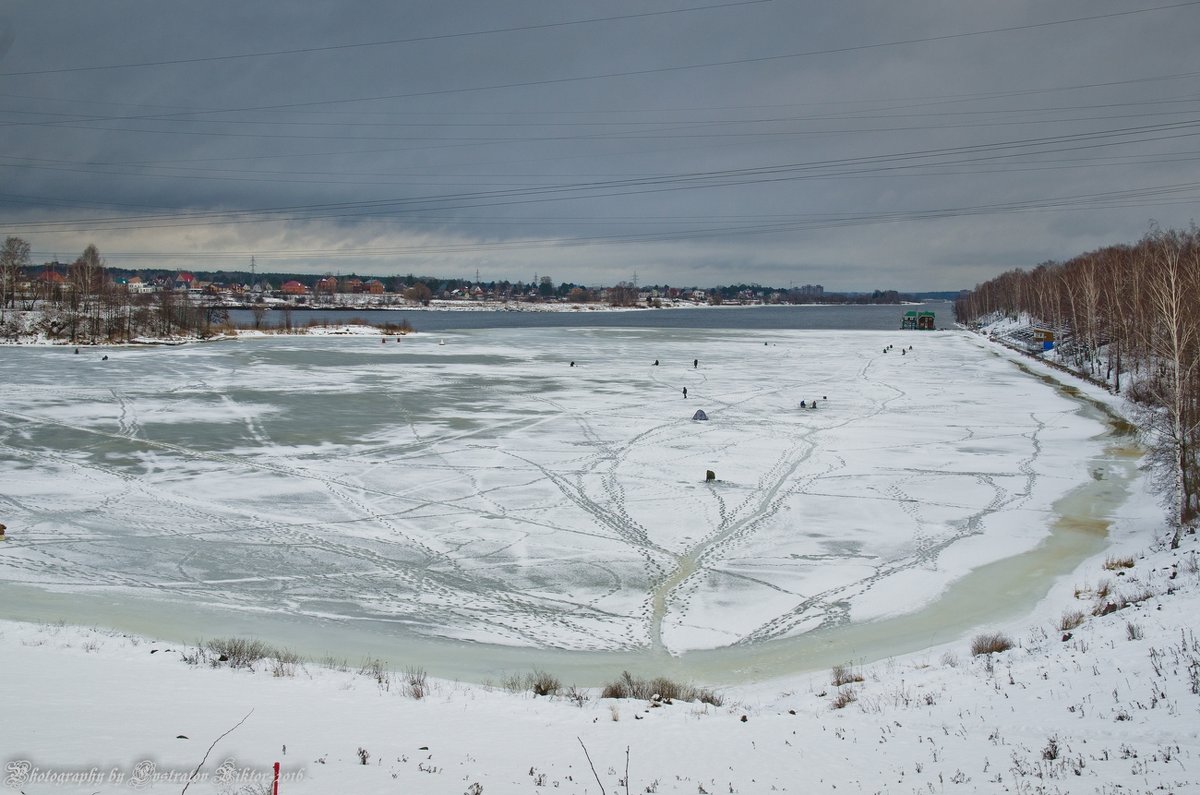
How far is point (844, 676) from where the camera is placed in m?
9.84

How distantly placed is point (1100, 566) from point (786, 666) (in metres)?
7.13

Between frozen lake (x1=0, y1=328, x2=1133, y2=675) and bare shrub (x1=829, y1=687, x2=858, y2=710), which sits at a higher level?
frozen lake (x1=0, y1=328, x2=1133, y2=675)

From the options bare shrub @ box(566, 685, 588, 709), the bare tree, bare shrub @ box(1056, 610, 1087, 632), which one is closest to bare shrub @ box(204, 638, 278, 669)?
bare shrub @ box(566, 685, 588, 709)

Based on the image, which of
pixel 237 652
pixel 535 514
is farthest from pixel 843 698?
pixel 535 514

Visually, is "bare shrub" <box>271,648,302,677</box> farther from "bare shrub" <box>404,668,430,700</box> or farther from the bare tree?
the bare tree

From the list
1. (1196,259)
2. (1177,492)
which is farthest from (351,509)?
(1196,259)

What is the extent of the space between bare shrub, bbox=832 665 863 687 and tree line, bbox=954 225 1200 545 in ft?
28.8

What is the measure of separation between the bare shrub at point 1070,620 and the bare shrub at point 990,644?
0.88 m

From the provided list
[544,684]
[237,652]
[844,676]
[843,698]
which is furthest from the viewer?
[844,676]

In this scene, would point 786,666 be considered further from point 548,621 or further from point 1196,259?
point 1196,259

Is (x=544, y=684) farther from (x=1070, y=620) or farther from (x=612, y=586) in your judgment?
(x=1070, y=620)

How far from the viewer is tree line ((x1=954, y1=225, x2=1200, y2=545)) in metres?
16.7

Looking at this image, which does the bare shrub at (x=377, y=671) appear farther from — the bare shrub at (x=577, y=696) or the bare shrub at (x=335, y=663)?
the bare shrub at (x=577, y=696)

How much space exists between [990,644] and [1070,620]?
5.15ft
